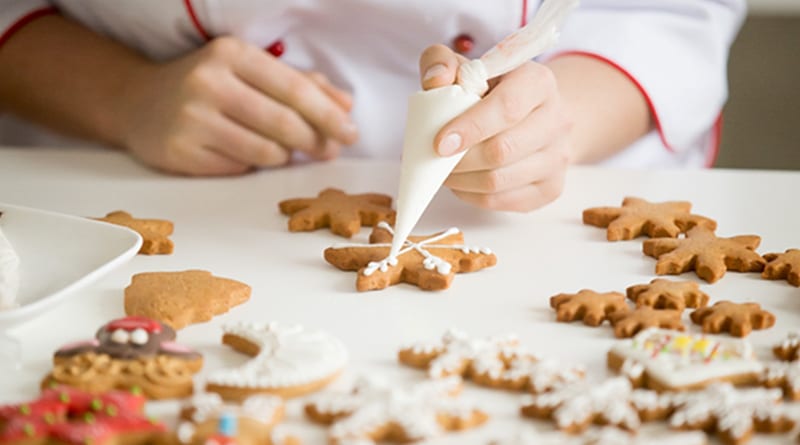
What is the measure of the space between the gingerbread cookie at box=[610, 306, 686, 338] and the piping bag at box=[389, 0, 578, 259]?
0.17 metres

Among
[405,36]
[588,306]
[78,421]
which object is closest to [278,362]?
[78,421]

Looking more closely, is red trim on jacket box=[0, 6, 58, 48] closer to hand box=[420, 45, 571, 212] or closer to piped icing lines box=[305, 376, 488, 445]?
hand box=[420, 45, 571, 212]

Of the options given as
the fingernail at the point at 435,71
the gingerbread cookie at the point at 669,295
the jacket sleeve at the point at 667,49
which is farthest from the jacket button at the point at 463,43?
the gingerbread cookie at the point at 669,295

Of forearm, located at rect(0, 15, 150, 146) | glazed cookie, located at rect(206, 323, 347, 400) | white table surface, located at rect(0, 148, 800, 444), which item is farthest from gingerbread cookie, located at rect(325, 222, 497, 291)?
forearm, located at rect(0, 15, 150, 146)

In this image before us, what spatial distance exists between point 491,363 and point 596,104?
1.96 feet

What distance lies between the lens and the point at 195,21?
1073 mm

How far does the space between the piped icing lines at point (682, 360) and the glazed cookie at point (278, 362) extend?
0.56 ft

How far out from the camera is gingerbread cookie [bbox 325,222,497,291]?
73 centimetres

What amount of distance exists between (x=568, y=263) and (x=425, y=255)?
12cm

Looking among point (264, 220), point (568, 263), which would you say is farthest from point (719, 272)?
point (264, 220)

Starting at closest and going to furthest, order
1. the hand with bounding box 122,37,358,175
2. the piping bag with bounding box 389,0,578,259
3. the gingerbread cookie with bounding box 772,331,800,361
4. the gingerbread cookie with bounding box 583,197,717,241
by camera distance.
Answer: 1. the gingerbread cookie with bounding box 772,331,800,361
2. the piping bag with bounding box 389,0,578,259
3. the gingerbread cookie with bounding box 583,197,717,241
4. the hand with bounding box 122,37,358,175

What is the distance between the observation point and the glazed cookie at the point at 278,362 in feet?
1.81

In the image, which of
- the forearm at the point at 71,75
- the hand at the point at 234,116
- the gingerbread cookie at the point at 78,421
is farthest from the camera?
the forearm at the point at 71,75

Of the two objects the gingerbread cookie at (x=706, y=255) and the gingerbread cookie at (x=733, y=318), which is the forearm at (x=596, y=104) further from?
the gingerbread cookie at (x=733, y=318)
